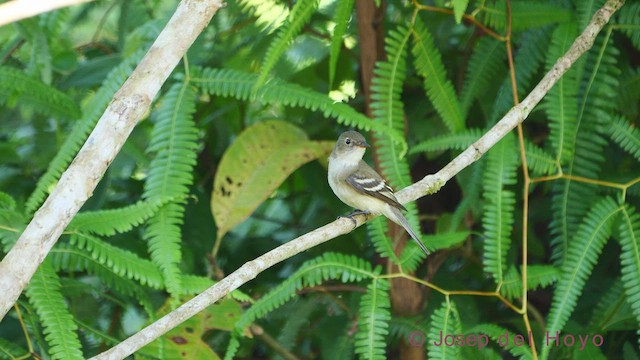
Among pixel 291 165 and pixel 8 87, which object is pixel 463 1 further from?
pixel 8 87

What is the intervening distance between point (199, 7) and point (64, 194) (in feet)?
2.76

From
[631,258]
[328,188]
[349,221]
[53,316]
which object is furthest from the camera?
[328,188]

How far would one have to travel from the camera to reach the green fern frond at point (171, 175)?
3793 millimetres

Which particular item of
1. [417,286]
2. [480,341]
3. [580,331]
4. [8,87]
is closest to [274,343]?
[417,286]

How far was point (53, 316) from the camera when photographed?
3.49 m

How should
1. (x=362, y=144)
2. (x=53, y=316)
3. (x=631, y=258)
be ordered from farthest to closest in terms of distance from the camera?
(x=362, y=144)
(x=631, y=258)
(x=53, y=316)

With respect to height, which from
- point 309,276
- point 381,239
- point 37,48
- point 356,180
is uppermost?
point 37,48

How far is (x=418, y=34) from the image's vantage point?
418cm

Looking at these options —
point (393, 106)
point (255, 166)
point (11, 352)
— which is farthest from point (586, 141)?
point (11, 352)

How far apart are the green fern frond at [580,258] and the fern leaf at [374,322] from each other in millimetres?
744

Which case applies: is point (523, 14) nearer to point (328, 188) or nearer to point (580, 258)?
point (580, 258)

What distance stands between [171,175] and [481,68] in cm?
174

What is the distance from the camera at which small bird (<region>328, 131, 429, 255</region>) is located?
426 centimetres

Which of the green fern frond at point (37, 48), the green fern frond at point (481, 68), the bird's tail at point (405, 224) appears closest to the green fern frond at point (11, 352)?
the green fern frond at point (37, 48)
